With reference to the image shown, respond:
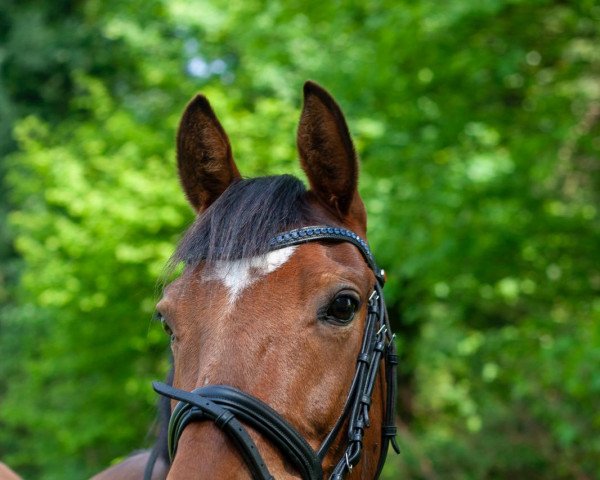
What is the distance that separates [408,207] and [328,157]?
5.27m

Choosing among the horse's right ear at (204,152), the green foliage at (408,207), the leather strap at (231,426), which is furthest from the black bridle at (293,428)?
the green foliage at (408,207)

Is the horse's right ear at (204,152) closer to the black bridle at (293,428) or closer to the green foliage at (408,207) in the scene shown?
the green foliage at (408,207)

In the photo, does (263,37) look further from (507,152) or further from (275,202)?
(275,202)

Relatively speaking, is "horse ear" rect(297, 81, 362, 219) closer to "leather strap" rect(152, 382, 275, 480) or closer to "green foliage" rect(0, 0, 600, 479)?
"green foliage" rect(0, 0, 600, 479)

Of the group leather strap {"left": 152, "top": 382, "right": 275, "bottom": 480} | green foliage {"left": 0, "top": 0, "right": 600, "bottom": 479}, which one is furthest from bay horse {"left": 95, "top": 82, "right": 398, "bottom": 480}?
green foliage {"left": 0, "top": 0, "right": 600, "bottom": 479}

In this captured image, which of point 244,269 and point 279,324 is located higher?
point 244,269

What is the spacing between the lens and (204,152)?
10.2 ft

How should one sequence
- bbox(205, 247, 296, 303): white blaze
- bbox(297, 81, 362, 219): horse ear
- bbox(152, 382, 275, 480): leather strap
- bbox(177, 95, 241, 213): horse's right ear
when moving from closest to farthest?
bbox(152, 382, 275, 480): leather strap < bbox(205, 247, 296, 303): white blaze < bbox(297, 81, 362, 219): horse ear < bbox(177, 95, 241, 213): horse's right ear

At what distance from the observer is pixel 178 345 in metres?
2.56

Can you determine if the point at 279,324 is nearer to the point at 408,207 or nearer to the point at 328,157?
the point at 328,157

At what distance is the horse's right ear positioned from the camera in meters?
3.09

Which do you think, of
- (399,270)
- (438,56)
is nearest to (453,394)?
(399,270)

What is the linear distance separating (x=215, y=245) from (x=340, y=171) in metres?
0.62

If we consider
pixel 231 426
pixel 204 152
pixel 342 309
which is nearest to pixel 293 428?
pixel 231 426
